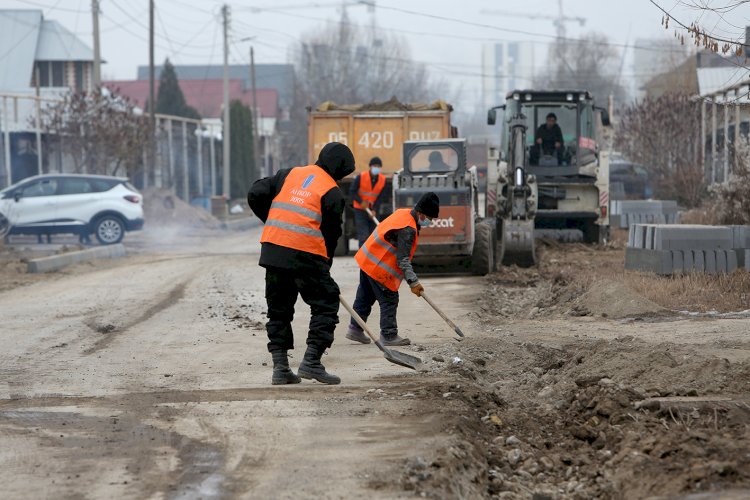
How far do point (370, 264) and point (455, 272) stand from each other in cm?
763

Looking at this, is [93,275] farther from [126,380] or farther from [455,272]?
[126,380]

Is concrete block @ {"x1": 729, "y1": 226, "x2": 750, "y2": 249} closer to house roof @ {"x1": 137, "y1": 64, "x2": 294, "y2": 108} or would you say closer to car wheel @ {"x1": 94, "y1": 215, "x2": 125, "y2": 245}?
car wheel @ {"x1": 94, "y1": 215, "x2": 125, "y2": 245}

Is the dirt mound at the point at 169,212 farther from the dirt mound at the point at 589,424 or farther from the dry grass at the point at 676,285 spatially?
the dirt mound at the point at 589,424

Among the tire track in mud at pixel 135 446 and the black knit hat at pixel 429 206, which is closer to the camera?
the tire track in mud at pixel 135 446

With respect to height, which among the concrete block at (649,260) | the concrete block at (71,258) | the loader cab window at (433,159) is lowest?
the concrete block at (71,258)

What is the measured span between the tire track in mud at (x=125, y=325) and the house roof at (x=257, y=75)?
3122 inches

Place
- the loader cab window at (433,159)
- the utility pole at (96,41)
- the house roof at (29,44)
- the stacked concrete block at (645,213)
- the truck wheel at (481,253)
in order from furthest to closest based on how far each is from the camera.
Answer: the house roof at (29,44), the utility pole at (96,41), the stacked concrete block at (645,213), the loader cab window at (433,159), the truck wheel at (481,253)

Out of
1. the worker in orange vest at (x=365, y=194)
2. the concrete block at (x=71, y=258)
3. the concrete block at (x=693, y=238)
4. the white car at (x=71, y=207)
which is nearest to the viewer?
the concrete block at (x=693, y=238)

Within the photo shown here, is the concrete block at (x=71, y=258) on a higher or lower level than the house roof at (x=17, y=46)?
lower

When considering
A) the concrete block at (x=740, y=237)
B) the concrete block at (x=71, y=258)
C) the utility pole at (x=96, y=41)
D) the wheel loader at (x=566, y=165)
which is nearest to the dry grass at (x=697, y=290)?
the concrete block at (x=740, y=237)

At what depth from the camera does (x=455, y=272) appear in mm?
18203

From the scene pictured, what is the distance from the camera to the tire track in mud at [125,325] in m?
10.8

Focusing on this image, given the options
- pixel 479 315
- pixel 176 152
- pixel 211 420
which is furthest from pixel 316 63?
pixel 211 420

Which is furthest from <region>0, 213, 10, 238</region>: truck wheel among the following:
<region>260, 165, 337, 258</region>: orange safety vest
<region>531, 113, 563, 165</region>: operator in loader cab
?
<region>260, 165, 337, 258</region>: orange safety vest
